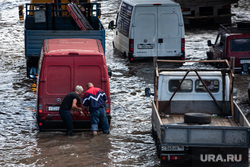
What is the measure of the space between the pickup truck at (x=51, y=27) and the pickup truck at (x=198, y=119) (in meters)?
5.97

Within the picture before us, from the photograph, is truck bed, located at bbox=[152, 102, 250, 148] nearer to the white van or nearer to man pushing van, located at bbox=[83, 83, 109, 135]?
man pushing van, located at bbox=[83, 83, 109, 135]

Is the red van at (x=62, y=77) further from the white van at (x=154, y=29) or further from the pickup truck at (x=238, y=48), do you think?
the white van at (x=154, y=29)

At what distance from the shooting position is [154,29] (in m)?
20.4

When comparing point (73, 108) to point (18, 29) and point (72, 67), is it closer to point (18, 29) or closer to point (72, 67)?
point (72, 67)

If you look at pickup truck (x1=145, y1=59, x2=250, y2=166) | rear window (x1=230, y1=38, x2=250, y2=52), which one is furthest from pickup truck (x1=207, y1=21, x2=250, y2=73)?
pickup truck (x1=145, y1=59, x2=250, y2=166)

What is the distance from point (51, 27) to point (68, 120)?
9437mm

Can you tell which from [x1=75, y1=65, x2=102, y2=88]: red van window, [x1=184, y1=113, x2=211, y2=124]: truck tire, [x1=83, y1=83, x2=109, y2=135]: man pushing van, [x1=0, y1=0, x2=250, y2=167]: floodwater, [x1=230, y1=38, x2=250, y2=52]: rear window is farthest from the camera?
[x1=230, y1=38, x2=250, y2=52]: rear window

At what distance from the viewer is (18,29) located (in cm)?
2900

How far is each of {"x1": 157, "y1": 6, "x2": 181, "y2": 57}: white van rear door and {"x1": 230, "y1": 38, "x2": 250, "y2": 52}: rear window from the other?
2.28 m

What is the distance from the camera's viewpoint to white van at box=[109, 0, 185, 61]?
66.0 ft

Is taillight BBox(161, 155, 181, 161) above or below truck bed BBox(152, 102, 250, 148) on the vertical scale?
below

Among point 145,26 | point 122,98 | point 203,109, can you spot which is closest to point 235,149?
point 203,109

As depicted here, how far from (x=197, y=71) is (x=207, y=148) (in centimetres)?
245

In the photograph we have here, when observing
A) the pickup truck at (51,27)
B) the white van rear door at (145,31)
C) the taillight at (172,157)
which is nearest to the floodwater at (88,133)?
the white van rear door at (145,31)
